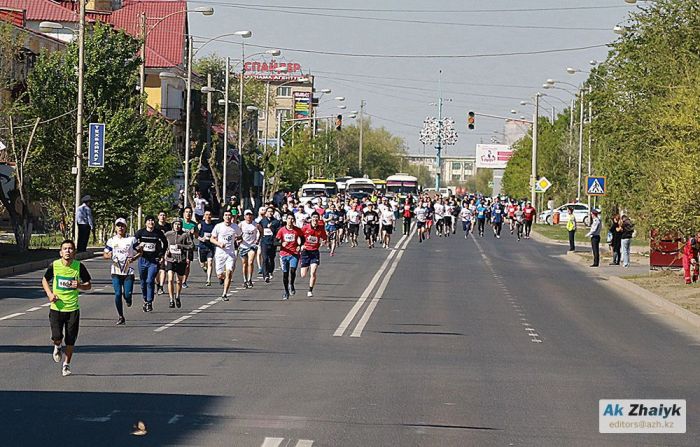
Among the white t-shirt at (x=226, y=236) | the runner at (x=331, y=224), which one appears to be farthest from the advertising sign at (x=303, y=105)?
the white t-shirt at (x=226, y=236)

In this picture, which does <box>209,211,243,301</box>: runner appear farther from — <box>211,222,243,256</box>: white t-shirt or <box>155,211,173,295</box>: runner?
<box>155,211,173,295</box>: runner

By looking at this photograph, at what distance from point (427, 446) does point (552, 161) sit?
88494mm

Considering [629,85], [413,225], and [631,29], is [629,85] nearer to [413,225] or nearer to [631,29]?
[631,29]

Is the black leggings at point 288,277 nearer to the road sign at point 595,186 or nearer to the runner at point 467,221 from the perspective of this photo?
the road sign at point 595,186

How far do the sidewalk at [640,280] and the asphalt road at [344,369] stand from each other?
596mm

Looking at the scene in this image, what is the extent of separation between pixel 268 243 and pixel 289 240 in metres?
4.99

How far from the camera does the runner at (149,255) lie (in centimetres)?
2409

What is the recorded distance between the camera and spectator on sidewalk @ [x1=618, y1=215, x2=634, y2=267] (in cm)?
4294

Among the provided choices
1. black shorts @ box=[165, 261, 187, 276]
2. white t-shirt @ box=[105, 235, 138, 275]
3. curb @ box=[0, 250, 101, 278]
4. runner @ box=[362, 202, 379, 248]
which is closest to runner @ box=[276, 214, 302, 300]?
black shorts @ box=[165, 261, 187, 276]

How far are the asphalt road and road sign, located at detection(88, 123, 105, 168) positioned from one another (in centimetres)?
1324

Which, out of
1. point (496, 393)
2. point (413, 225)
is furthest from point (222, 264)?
point (413, 225)

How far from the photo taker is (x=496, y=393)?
14398 millimetres

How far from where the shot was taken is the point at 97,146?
4488 centimetres

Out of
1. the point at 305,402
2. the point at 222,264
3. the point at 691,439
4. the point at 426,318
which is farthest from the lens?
the point at 222,264
